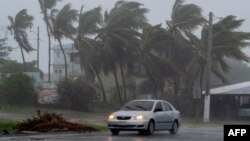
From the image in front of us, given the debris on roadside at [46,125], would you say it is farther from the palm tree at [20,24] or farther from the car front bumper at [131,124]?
the palm tree at [20,24]

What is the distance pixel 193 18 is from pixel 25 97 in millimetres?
16530

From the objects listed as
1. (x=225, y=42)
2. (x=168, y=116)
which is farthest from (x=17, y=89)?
(x=168, y=116)

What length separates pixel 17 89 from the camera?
50938 millimetres

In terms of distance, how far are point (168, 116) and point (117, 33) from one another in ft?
106

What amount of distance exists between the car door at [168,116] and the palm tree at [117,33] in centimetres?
3080

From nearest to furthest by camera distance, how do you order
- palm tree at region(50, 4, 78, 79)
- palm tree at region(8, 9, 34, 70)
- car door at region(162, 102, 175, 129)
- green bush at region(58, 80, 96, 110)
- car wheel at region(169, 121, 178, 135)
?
1. car door at region(162, 102, 175, 129)
2. car wheel at region(169, 121, 178, 135)
3. green bush at region(58, 80, 96, 110)
4. palm tree at region(50, 4, 78, 79)
5. palm tree at region(8, 9, 34, 70)

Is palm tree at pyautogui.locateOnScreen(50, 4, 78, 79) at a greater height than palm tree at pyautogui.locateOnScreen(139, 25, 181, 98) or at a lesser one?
greater

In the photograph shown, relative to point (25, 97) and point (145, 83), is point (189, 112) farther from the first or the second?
point (25, 97)

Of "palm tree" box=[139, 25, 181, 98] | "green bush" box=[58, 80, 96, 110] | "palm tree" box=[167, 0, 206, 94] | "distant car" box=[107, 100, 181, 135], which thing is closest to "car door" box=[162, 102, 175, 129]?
"distant car" box=[107, 100, 181, 135]

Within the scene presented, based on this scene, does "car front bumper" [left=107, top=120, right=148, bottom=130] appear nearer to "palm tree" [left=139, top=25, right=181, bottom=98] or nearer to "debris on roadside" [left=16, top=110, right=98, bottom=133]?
"debris on roadside" [left=16, top=110, right=98, bottom=133]

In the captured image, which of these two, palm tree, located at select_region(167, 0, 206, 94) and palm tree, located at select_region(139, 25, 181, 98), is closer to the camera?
palm tree, located at select_region(167, 0, 206, 94)

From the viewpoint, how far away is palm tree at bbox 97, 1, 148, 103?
186ft

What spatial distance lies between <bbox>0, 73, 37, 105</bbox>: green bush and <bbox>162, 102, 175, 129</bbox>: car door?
2673 cm

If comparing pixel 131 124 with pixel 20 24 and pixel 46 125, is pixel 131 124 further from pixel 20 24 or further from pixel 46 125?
pixel 20 24
